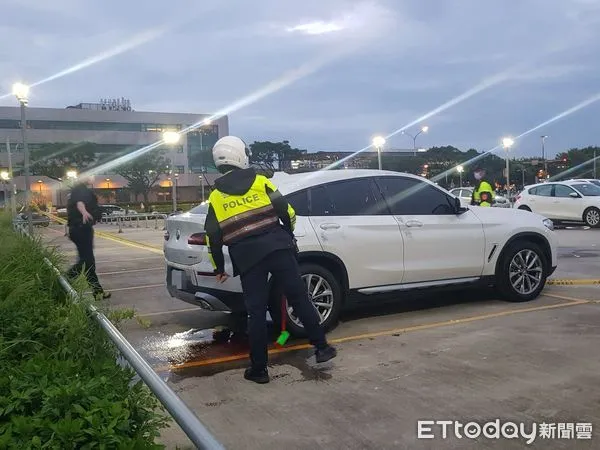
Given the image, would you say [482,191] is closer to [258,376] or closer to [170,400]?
[258,376]

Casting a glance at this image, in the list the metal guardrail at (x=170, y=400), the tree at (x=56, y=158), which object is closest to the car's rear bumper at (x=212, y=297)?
the metal guardrail at (x=170, y=400)

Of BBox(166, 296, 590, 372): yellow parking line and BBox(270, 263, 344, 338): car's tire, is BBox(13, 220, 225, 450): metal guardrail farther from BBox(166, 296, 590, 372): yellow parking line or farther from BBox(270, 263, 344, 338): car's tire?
BBox(270, 263, 344, 338): car's tire

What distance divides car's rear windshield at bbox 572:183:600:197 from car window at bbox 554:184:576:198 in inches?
9.6

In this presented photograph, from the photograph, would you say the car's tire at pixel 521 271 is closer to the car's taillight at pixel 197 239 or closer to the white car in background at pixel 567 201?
the car's taillight at pixel 197 239

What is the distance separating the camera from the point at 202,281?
5.80 m

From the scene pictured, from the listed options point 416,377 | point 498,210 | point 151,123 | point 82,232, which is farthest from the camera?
point 151,123

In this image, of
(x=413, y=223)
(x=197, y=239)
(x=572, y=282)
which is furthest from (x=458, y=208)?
(x=197, y=239)

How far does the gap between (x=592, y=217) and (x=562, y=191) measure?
125cm

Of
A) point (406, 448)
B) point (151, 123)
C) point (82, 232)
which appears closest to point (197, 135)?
point (151, 123)

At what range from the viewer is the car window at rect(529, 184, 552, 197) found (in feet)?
63.0

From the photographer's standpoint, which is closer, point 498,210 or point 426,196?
point 426,196

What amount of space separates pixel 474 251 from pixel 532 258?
0.87 meters

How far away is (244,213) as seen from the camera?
15.0 ft

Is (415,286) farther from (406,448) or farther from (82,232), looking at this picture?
(82,232)
